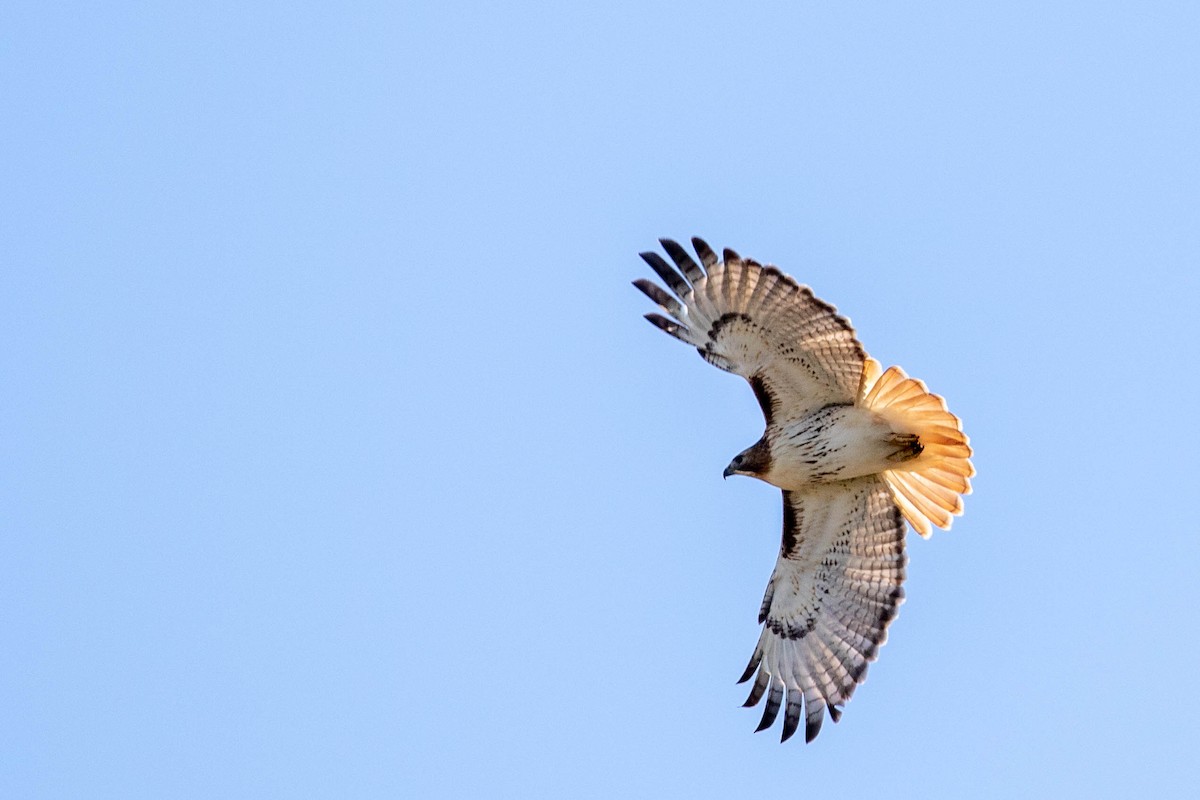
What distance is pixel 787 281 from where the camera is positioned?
10.0m

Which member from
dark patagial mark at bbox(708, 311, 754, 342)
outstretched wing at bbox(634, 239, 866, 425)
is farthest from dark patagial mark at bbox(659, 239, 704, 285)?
dark patagial mark at bbox(708, 311, 754, 342)

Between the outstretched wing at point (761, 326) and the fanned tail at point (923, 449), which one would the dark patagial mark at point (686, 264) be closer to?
the outstretched wing at point (761, 326)

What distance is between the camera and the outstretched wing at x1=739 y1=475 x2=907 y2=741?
36.9ft

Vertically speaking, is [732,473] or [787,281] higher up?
[787,281]

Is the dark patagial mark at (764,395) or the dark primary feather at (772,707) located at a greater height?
the dark patagial mark at (764,395)

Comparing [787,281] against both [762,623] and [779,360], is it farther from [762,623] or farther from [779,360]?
[762,623]

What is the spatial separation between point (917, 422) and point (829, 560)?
141cm

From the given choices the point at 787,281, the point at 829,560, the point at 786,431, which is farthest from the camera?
the point at 829,560

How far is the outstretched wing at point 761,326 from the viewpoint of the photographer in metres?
10.1

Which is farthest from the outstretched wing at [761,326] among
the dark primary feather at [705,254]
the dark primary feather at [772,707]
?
the dark primary feather at [772,707]

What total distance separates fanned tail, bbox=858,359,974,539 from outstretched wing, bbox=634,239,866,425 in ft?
0.57

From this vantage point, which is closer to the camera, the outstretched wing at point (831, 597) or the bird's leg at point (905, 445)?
the bird's leg at point (905, 445)

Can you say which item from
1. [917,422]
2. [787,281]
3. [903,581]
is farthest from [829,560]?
[787,281]

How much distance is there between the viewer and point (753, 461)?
35.6ft
